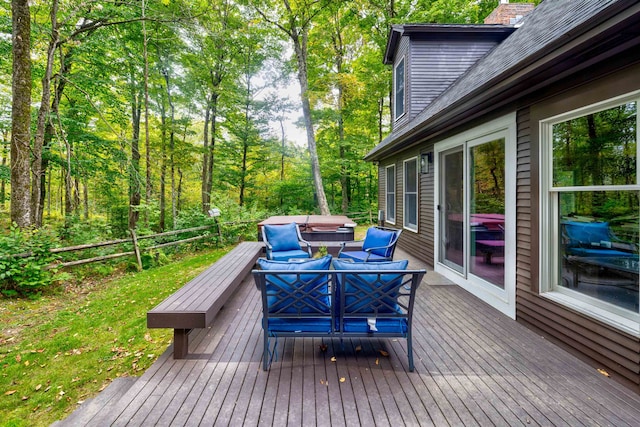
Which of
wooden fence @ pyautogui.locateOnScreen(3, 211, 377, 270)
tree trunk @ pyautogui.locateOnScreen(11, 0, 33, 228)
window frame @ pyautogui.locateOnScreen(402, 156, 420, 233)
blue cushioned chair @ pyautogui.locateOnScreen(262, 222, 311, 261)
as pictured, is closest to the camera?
blue cushioned chair @ pyautogui.locateOnScreen(262, 222, 311, 261)

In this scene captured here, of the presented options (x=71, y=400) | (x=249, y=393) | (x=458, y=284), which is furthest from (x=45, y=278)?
(x=458, y=284)

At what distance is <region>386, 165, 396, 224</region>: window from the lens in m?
7.50

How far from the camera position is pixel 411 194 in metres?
6.23

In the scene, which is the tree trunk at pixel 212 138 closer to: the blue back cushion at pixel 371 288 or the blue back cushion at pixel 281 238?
the blue back cushion at pixel 281 238

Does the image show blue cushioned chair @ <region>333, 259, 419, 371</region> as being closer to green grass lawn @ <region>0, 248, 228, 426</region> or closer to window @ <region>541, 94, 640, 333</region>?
window @ <region>541, 94, 640, 333</region>

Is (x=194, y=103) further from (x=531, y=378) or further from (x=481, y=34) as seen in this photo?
(x=531, y=378)

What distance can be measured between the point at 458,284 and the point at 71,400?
456cm

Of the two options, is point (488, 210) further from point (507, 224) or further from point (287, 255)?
point (287, 255)

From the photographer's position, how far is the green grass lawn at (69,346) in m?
2.47

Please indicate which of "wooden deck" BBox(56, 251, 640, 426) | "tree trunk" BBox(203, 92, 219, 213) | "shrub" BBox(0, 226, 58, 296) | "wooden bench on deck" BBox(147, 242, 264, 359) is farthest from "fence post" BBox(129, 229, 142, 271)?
"tree trunk" BBox(203, 92, 219, 213)

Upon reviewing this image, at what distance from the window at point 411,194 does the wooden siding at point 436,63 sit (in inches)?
48.2

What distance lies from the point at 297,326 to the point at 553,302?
229 cm

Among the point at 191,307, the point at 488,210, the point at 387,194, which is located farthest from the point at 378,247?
the point at 387,194

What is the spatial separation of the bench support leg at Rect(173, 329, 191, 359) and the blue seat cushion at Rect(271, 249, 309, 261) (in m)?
2.12
